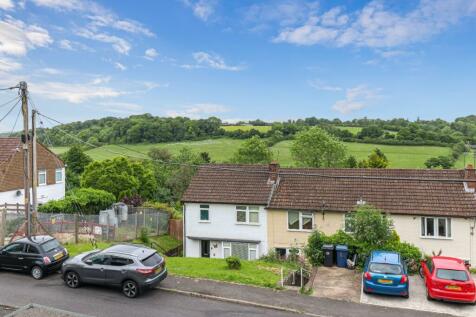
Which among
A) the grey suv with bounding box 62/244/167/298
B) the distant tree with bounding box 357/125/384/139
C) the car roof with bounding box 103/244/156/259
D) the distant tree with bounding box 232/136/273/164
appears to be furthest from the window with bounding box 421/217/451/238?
the distant tree with bounding box 357/125/384/139

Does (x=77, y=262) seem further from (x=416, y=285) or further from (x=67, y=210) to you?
(x=67, y=210)

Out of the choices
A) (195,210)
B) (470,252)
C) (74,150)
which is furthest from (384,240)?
(74,150)

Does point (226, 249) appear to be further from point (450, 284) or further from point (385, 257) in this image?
point (450, 284)

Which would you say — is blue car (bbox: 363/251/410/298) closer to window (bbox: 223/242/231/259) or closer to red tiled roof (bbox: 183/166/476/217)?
red tiled roof (bbox: 183/166/476/217)

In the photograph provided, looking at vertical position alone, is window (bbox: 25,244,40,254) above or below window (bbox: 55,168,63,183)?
below

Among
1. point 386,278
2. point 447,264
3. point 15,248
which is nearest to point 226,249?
point 15,248

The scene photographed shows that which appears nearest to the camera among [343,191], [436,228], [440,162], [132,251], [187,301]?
[187,301]
